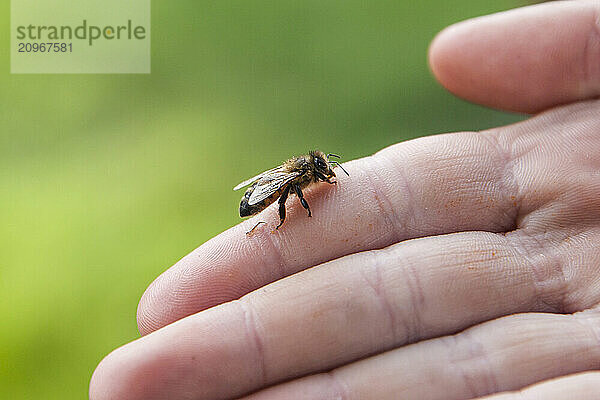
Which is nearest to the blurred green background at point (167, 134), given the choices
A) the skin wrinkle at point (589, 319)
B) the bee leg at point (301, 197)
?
the bee leg at point (301, 197)

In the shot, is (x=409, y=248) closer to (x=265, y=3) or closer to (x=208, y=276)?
(x=208, y=276)

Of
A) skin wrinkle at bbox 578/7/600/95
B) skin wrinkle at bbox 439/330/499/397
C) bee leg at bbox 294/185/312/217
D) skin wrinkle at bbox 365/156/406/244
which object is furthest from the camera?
skin wrinkle at bbox 578/7/600/95

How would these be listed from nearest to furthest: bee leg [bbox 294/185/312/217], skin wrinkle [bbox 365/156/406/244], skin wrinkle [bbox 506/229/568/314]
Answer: skin wrinkle [bbox 506/229/568/314] → skin wrinkle [bbox 365/156/406/244] → bee leg [bbox 294/185/312/217]

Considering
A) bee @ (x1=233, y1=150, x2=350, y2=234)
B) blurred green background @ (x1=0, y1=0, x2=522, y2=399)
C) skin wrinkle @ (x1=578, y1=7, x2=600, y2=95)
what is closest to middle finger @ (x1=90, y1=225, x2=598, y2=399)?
bee @ (x1=233, y1=150, x2=350, y2=234)

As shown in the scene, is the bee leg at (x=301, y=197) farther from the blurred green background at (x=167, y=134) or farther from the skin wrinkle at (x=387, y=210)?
the blurred green background at (x=167, y=134)

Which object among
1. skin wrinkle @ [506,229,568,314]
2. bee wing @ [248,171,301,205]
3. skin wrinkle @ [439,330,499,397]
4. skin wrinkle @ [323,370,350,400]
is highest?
bee wing @ [248,171,301,205]

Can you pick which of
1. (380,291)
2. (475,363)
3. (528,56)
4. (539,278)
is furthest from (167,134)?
(475,363)

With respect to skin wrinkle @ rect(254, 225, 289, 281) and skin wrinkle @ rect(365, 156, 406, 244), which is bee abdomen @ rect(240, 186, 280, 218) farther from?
skin wrinkle @ rect(365, 156, 406, 244)

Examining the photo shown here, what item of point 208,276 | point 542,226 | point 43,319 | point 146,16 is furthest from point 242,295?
point 146,16
